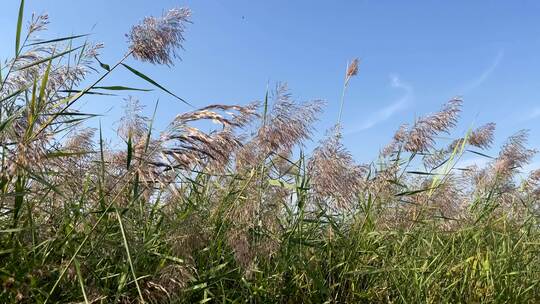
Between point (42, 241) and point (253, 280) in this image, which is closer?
point (42, 241)

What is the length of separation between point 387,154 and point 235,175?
1.15m

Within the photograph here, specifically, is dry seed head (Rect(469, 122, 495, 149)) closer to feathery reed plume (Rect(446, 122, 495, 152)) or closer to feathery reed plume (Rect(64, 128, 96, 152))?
feathery reed plume (Rect(446, 122, 495, 152))

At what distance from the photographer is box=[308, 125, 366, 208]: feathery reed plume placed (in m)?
2.83

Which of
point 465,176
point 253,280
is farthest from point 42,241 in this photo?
point 465,176

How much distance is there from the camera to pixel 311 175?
2.92m

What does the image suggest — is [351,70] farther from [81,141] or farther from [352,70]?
[81,141]

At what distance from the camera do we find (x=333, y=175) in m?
2.83

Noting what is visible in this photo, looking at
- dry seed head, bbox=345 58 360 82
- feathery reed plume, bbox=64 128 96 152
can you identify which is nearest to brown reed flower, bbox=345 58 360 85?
dry seed head, bbox=345 58 360 82

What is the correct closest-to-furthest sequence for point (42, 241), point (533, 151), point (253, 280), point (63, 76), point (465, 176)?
1. point (42, 241)
2. point (63, 76)
3. point (253, 280)
4. point (465, 176)
5. point (533, 151)

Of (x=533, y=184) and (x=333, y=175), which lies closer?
(x=333, y=175)

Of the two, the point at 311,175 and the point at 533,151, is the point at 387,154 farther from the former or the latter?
the point at 533,151

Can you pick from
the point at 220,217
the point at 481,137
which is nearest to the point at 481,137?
the point at 481,137

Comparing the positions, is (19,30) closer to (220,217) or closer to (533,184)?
(220,217)

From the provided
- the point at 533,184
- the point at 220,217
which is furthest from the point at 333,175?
the point at 533,184
